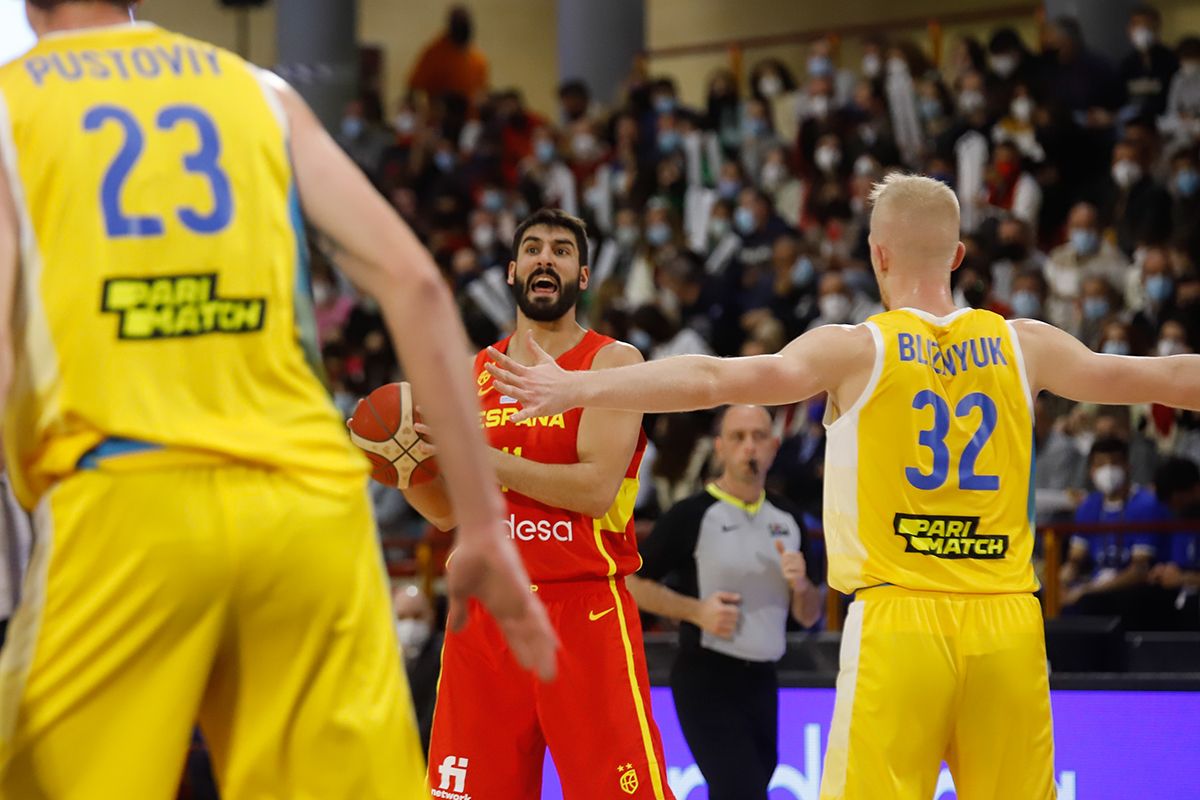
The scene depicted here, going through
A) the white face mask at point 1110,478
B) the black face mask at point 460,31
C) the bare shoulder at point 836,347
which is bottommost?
the white face mask at point 1110,478

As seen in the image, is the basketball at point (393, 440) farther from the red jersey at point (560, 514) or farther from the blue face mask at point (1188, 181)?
the blue face mask at point (1188, 181)

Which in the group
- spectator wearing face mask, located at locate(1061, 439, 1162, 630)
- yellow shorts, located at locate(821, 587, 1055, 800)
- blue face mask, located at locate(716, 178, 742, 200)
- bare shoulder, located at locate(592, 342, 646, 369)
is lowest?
spectator wearing face mask, located at locate(1061, 439, 1162, 630)

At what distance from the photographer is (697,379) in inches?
175

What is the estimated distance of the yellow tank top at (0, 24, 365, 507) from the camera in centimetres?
264

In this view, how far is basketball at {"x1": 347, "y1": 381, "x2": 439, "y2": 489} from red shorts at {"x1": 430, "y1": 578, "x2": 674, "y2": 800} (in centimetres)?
50

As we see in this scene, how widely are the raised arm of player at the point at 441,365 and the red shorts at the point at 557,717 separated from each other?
2505 mm

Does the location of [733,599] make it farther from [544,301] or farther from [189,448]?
[189,448]

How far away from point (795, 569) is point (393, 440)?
2312 mm

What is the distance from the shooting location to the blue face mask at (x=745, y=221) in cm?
1446

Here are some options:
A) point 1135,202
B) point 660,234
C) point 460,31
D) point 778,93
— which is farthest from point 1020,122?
point 460,31

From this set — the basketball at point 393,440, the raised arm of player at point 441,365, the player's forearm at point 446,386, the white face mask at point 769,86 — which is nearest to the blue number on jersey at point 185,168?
the raised arm of player at point 441,365

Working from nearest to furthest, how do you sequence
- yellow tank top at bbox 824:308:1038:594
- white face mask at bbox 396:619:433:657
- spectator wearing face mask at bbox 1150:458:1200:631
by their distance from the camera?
yellow tank top at bbox 824:308:1038:594 < spectator wearing face mask at bbox 1150:458:1200:631 < white face mask at bbox 396:619:433:657

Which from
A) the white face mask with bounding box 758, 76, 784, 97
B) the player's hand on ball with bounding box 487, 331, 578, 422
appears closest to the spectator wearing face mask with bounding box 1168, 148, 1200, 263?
the white face mask with bounding box 758, 76, 784, 97

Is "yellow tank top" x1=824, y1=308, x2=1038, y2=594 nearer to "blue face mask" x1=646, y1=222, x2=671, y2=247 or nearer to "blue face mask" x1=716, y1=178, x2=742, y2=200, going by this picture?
"blue face mask" x1=646, y1=222, x2=671, y2=247
